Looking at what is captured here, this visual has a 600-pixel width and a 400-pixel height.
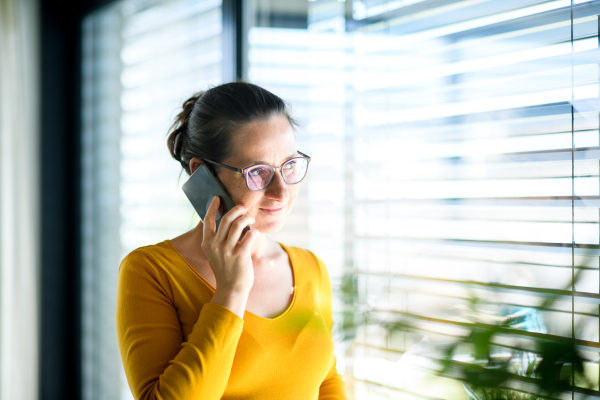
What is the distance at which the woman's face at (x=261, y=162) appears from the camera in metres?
0.97

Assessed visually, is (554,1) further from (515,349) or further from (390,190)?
(515,349)

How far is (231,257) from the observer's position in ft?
2.89

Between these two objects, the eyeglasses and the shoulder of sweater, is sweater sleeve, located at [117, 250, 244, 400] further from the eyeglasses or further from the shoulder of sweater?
the eyeglasses

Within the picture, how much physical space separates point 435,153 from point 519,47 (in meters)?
0.29

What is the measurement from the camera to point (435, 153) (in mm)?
1073

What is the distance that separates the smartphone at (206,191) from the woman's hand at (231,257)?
0.14ft

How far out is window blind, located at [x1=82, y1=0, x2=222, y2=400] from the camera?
74.8 inches

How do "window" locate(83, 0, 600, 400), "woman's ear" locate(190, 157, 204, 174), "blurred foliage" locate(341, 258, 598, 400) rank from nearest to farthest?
"blurred foliage" locate(341, 258, 598, 400)
"window" locate(83, 0, 600, 400)
"woman's ear" locate(190, 157, 204, 174)

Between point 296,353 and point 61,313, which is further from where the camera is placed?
point 61,313

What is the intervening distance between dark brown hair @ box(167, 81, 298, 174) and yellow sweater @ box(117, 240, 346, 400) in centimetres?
25

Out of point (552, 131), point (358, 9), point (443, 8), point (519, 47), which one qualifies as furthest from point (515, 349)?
point (358, 9)

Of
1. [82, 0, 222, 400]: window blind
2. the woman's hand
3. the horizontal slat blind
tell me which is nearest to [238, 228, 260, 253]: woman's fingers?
the woman's hand

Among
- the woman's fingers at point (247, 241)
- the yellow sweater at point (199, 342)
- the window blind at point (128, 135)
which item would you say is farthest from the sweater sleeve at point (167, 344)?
the window blind at point (128, 135)

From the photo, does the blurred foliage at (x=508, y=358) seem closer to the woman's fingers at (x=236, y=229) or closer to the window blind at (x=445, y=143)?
the window blind at (x=445, y=143)
